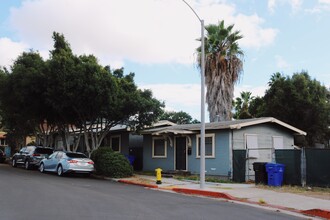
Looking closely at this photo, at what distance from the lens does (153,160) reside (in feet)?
88.4

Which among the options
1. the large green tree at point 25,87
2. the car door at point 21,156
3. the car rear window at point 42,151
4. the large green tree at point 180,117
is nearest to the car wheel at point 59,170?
the large green tree at point 25,87

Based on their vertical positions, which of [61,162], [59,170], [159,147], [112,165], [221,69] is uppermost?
[221,69]

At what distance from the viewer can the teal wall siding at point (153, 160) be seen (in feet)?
83.7

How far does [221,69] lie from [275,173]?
14.9 meters

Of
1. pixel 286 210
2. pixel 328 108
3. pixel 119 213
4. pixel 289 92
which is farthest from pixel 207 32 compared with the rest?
pixel 119 213

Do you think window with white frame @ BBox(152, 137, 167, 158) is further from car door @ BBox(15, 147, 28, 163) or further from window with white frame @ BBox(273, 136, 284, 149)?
car door @ BBox(15, 147, 28, 163)

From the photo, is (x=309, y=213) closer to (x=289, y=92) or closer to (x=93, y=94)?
(x=93, y=94)

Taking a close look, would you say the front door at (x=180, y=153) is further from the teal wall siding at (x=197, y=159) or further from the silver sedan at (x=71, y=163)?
the silver sedan at (x=71, y=163)

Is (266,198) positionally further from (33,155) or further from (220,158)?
(33,155)

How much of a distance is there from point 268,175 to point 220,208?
693 cm

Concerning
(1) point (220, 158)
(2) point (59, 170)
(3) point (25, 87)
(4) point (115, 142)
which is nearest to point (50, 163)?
(2) point (59, 170)

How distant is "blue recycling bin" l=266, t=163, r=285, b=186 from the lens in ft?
59.4

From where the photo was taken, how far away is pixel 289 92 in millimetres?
34875

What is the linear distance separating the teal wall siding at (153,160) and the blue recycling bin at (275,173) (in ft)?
26.8
